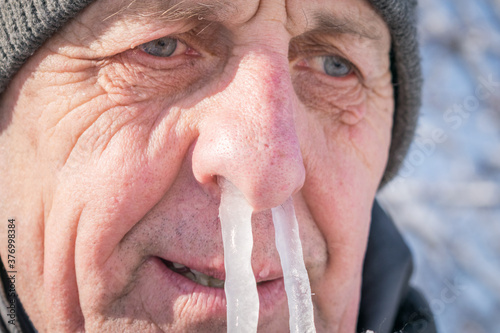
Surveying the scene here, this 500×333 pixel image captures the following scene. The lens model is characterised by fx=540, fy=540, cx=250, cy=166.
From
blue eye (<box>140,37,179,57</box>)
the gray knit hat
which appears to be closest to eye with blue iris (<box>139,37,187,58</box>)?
blue eye (<box>140,37,179,57</box>)

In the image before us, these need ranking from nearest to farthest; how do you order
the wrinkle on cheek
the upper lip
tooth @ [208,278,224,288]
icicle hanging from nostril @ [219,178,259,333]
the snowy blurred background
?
icicle hanging from nostril @ [219,178,259,333] → the upper lip → tooth @ [208,278,224,288] → the wrinkle on cheek → the snowy blurred background

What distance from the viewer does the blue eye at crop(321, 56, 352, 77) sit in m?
1.94

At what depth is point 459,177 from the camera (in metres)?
6.23

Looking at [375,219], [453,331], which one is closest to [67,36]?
[375,219]

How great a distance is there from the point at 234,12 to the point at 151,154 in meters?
0.47

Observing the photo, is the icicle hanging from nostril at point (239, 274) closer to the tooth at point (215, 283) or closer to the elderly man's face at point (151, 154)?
the elderly man's face at point (151, 154)

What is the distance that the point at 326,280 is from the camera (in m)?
1.83

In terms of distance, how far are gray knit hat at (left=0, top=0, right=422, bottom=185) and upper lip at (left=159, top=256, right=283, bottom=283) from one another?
73 centimetres

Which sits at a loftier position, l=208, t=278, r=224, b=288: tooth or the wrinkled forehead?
the wrinkled forehead

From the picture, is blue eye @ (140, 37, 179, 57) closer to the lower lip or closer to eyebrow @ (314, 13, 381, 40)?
eyebrow @ (314, 13, 381, 40)

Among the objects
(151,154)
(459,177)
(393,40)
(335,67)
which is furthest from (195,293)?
(459,177)

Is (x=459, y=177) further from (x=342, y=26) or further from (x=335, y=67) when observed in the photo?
(x=342, y=26)

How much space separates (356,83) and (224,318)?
101 cm

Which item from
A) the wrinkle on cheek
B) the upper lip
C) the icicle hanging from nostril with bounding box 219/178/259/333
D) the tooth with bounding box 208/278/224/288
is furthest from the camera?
the wrinkle on cheek
